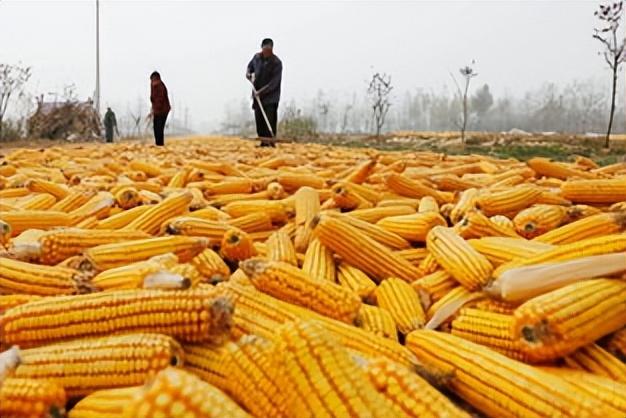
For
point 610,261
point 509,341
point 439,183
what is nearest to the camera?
point 509,341

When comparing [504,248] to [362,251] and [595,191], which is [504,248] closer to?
[362,251]

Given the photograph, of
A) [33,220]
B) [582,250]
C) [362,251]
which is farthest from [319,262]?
[33,220]

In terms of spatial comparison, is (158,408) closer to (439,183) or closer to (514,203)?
(514,203)

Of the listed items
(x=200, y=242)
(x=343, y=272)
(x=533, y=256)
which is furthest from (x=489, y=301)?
(x=200, y=242)

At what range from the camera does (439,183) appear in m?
3.80

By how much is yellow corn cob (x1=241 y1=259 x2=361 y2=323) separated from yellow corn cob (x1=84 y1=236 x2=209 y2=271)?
0.46m

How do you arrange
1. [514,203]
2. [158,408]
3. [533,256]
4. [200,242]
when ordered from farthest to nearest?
[514,203], [200,242], [533,256], [158,408]

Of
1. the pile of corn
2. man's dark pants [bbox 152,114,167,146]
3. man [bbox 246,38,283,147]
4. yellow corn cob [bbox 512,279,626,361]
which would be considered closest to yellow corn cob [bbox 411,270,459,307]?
the pile of corn

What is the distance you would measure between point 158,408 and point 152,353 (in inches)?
12.3

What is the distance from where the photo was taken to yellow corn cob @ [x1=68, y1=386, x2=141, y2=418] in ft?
3.85

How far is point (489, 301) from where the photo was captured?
1.78 metres

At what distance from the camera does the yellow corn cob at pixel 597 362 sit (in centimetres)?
150

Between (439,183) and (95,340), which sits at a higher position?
(439,183)

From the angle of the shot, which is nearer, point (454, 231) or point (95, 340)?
Answer: point (95, 340)
